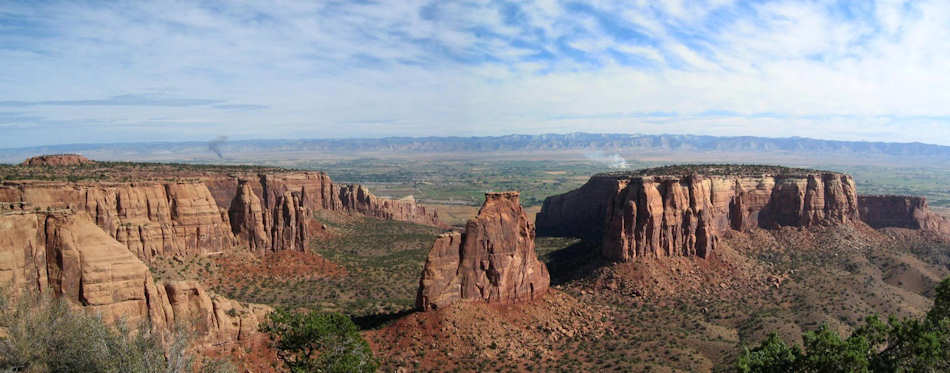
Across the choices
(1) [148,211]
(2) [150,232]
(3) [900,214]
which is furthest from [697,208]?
(1) [148,211]

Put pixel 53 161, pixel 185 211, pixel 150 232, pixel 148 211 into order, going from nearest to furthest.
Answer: pixel 150 232, pixel 148 211, pixel 185 211, pixel 53 161

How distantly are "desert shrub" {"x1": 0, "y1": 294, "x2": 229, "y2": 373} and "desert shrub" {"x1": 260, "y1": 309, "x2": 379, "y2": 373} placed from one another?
9.49 metres

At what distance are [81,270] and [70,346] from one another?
8712mm

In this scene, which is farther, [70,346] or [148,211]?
[148,211]

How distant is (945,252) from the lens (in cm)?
7788

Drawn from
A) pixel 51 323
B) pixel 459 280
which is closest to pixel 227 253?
pixel 459 280

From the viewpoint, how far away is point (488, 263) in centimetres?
4694

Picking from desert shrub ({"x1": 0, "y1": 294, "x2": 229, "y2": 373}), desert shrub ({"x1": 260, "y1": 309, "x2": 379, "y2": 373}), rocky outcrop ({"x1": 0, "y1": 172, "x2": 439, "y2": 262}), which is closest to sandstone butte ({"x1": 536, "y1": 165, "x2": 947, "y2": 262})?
desert shrub ({"x1": 260, "y1": 309, "x2": 379, "y2": 373})

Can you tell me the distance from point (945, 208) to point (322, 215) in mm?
195788

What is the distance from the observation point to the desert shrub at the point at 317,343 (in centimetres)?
3112

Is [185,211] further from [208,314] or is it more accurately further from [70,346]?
[70,346]

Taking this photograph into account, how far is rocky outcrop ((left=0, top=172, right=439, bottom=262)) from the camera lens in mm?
53469

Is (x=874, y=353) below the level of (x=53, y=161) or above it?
below

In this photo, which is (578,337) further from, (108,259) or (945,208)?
(945,208)
